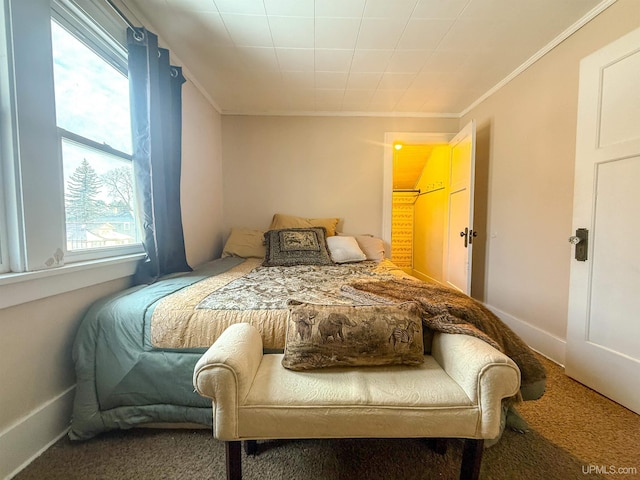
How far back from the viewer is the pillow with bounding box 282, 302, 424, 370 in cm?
102

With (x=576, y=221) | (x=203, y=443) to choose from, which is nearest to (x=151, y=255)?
(x=203, y=443)

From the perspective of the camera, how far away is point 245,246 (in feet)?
8.78

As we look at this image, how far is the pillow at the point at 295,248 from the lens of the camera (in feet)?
7.61

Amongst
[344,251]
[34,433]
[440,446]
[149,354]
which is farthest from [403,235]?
[34,433]

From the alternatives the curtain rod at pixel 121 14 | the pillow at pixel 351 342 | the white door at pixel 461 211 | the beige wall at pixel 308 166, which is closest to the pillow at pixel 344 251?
the beige wall at pixel 308 166

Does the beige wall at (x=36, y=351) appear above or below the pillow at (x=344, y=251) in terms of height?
below

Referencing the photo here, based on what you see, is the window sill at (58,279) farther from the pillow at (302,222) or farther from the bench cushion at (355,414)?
the pillow at (302,222)

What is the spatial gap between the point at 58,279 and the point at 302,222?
202 centimetres

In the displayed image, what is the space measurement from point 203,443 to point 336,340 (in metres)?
0.80

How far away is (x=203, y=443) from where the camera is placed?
1180mm

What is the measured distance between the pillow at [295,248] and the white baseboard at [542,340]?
1.69 metres

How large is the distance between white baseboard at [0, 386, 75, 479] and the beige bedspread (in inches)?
20.8

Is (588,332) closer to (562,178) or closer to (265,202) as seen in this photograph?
(562,178)

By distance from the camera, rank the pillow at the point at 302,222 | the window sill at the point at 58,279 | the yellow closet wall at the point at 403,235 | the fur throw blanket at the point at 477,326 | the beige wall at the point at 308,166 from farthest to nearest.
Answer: the yellow closet wall at the point at 403,235 → the beige wall at the point at 308,166 → the pillow at the point at 302,222 → the fur throw blanket at the point at 477,326 → the window sill at the point at 58,279
